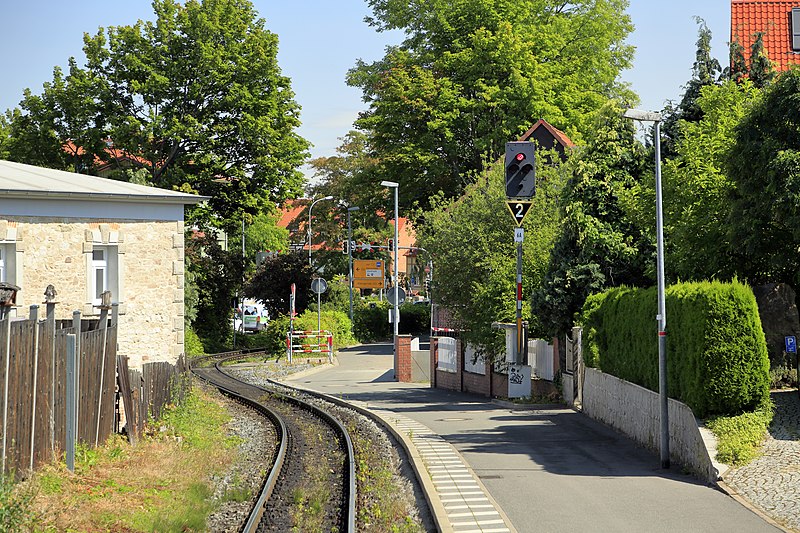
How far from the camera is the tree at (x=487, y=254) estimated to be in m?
29.5

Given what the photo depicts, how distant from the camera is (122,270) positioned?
972 inches

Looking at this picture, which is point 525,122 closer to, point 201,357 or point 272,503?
point 201,357

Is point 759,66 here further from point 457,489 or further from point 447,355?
point 457,489

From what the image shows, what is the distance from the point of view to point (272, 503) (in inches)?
548

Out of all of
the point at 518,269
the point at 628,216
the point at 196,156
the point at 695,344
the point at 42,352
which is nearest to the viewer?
the point at 42,352

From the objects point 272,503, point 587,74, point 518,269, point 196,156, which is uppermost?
point 587,74

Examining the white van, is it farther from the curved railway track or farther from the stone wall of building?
the stone wall of building

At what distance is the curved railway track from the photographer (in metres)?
12.8

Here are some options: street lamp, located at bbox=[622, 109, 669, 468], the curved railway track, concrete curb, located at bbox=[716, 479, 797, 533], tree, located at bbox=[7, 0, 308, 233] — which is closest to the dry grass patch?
the curved railway track

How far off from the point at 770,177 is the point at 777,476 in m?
5.52

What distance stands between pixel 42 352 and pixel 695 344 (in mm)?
9649

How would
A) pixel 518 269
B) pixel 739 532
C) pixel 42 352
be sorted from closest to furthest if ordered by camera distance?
pixel 739 532
pixel 42 352
pixel 518 269

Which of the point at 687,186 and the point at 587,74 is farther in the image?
the point at 587,74

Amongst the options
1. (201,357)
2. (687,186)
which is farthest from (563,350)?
(201,357)
